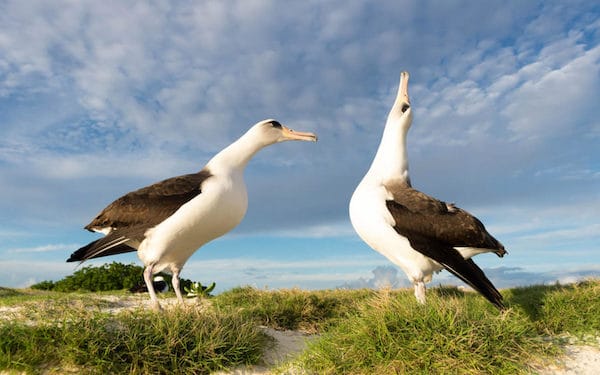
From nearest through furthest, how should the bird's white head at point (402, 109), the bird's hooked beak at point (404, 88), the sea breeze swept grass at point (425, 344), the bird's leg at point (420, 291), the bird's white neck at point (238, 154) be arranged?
the sea breeze swept grass at point (425, 344) < the bird's leg at point (420, 291) < the bird's white head at point (402, 109) < the bird's white neck at point (238, 154) < the bird's hooked beak at point (404, 88)

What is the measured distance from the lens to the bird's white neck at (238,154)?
817 cm

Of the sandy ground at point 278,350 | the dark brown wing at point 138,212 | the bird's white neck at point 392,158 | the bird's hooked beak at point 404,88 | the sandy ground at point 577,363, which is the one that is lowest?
the sandy ground at point 577,363

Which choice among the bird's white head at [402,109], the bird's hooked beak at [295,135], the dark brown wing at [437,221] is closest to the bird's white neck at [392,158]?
the bird's white head at [402,109]

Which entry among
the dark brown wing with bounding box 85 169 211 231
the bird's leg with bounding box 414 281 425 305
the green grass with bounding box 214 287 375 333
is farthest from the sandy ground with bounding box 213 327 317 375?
the dark brown wing with bounding box 85 169 211 231

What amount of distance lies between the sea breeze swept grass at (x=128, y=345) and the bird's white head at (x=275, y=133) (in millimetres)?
3272

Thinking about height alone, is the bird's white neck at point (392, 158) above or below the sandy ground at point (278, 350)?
above

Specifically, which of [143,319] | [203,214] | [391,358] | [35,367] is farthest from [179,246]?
[391,358]

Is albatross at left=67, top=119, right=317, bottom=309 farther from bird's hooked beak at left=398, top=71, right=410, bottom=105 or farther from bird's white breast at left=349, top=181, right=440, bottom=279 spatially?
bird's hooked beak at left=398, top=71, right=410, bottom=105

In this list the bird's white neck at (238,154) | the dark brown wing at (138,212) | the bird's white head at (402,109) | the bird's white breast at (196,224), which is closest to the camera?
the bird's white breast at (196,224)

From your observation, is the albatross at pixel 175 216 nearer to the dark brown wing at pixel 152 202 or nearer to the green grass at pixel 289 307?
the dark brown wing at pixel 152 202

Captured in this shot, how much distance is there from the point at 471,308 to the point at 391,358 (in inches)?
65.5

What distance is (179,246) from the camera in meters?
7.51

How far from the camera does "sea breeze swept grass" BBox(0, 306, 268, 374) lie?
574cm

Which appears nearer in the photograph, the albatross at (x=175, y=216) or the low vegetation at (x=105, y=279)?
the albatross at (x=175, y=216)
